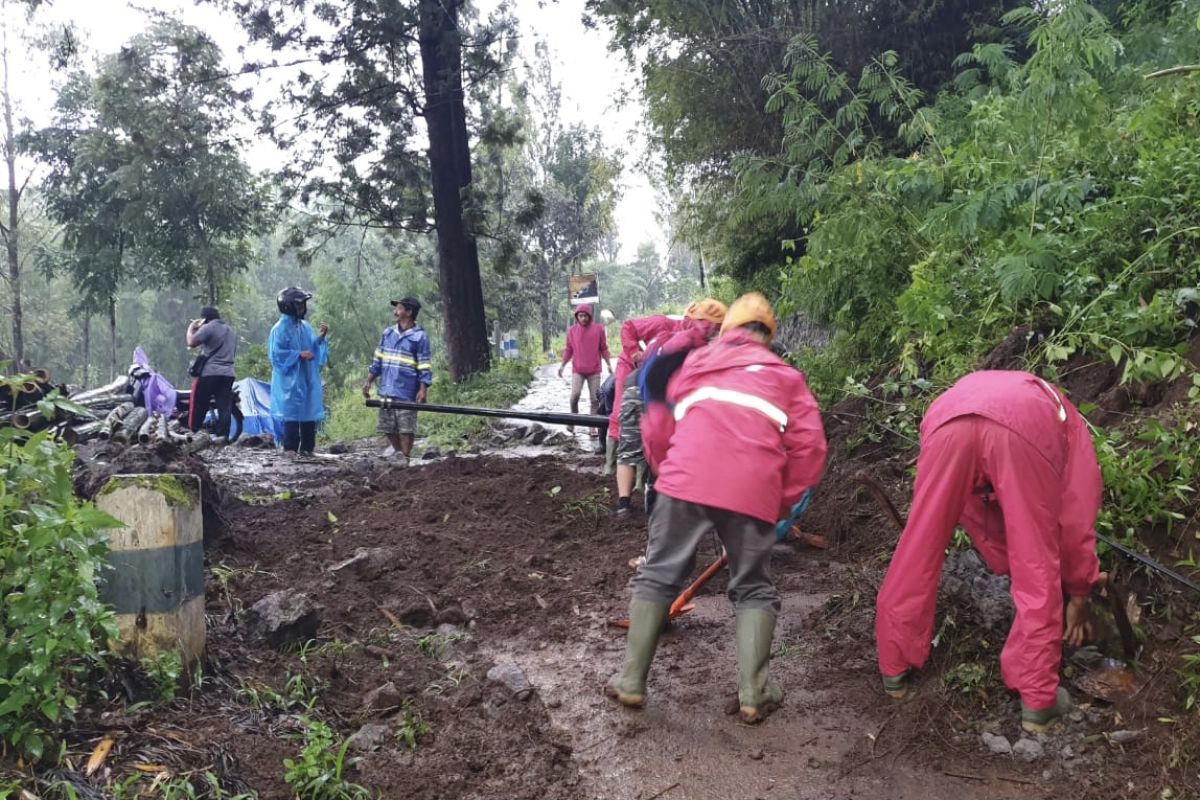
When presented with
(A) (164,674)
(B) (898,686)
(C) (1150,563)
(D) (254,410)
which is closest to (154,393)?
(D) (254,410)

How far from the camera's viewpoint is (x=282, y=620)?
3.90 meters

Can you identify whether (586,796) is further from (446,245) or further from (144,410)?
(446,245)

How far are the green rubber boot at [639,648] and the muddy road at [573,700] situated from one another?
0.33 ft

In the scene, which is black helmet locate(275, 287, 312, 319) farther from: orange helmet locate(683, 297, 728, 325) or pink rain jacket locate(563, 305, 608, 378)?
orange helmet locate(683, 297, 728, 325)

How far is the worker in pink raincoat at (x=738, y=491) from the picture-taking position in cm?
347

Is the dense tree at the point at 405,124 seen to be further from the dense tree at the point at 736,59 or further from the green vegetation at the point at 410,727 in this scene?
the green vegetation at the point at 410,727

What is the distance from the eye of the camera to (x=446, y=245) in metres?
16.5

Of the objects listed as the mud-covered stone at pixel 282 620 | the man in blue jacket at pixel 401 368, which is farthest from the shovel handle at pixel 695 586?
the man in blue jacket at pixel 401 368

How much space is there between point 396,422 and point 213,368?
2973mm

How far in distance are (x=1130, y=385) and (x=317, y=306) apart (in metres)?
39.3

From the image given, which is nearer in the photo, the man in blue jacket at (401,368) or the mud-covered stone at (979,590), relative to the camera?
the mud-covered stone at (979,590)

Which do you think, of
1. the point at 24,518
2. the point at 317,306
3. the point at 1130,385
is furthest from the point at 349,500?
the point at 317,306

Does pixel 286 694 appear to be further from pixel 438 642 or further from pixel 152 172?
pixel 152 172

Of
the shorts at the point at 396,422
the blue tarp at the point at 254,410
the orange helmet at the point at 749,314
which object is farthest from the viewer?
the blue tarp at the point at 254,410
